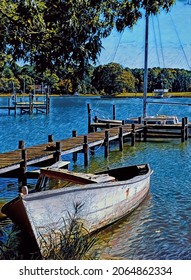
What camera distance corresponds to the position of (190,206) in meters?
11.4

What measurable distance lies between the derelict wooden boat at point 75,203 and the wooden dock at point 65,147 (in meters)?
3.12

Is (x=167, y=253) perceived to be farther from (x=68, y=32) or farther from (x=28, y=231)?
(x=68, y=32)

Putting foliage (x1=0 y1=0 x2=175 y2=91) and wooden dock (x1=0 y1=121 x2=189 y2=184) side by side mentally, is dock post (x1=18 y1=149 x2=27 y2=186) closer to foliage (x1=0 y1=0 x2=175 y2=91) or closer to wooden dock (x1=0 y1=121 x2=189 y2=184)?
wooden dock (x1=0 y1=121 x2=189 y2=184)

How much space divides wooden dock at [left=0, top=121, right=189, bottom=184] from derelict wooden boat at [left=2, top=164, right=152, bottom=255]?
3116 millimetres

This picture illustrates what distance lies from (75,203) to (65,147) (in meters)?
8.38

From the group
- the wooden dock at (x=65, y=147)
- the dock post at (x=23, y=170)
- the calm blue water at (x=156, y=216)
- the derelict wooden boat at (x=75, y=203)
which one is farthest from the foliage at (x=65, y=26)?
the dock post at (x=23, y=170)

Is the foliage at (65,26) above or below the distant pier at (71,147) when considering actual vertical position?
above

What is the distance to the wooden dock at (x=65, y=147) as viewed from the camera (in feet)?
42.3

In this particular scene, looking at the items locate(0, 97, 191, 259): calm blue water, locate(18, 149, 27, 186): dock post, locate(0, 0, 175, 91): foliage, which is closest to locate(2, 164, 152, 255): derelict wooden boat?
locate(0, 97, 191, 259): calm blue water

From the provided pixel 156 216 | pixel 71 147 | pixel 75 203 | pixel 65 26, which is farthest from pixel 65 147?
pixel 65 26

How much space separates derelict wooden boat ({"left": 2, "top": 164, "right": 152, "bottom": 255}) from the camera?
727cm

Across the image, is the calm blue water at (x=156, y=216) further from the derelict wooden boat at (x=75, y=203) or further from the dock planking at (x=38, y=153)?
the dock planking at (x=38, y=153)

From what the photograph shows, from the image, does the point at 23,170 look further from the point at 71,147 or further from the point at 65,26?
the point at 65,26
